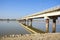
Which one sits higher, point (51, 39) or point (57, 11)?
point (57, 11)

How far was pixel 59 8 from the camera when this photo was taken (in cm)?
3059

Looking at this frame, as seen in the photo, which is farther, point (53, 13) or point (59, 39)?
point (53, 13)

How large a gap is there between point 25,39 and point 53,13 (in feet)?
60.3

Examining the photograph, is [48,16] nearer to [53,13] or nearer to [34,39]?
[53,13]

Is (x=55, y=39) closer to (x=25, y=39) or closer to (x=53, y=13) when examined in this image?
(x=25, y=39)

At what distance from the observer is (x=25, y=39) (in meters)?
18.5

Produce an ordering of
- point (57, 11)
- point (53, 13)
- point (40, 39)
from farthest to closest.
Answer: point (53, 13) < point (57, 11) < point (40, 39)

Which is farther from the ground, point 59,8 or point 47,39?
point 59,8

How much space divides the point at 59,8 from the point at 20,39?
15.1 m

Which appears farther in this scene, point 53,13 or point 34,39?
point 53,13

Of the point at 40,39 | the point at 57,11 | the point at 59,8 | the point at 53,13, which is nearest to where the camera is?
the point at 40,39

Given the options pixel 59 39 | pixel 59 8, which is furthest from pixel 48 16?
pixel 59 39

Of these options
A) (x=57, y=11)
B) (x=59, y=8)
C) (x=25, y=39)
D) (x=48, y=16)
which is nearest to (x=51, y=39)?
(x=25, y=39)

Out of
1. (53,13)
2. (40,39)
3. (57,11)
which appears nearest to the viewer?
(40,39)
